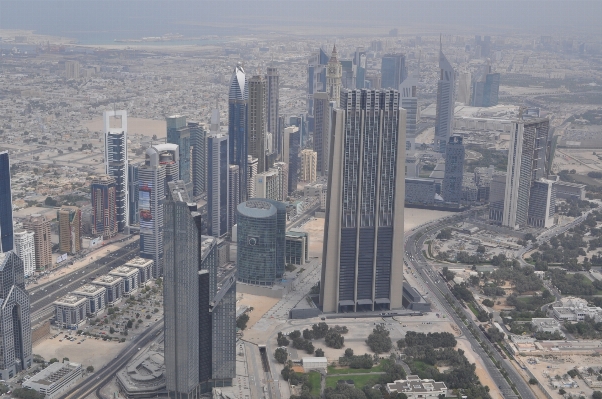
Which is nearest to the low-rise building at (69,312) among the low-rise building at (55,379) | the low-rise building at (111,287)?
the low-rise building at (111,287)

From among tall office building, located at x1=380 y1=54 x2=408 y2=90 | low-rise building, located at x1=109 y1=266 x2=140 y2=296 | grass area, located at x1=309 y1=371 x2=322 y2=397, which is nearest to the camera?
grass area, located at x1=309 y1=371 x2=322 y2=397

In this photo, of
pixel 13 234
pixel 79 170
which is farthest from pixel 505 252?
pixel 79 170

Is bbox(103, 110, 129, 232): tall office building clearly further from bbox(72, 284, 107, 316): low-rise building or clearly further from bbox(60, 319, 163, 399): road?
bbox(60, 319, 163, 399): road

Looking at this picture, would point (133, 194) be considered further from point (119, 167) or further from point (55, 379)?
point (55, 379)

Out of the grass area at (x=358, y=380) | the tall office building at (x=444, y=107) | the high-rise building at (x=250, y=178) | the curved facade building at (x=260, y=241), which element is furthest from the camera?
the tall office building at (x=444, y=107)

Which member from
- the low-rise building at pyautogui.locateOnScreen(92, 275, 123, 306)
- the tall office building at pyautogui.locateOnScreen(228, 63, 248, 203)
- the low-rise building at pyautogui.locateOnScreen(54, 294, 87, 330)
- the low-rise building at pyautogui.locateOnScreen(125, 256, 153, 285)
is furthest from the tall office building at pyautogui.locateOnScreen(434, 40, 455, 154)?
the low-rise building at pyautogui.locateOnScreen(54, 294, 87, 330)

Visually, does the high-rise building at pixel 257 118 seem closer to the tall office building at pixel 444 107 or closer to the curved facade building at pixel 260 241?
the curved facade building at pixel 260 241

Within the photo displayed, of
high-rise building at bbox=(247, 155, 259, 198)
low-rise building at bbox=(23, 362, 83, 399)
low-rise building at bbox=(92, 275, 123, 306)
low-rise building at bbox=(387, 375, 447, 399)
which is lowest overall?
low-rise building at bbox=(23, 362, 83, 399)
